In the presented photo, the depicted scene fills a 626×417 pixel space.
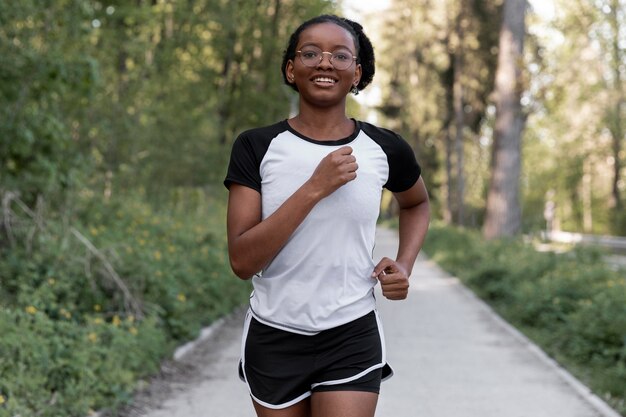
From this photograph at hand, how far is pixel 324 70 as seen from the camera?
2.95 metres

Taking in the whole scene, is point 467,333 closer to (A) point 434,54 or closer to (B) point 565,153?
(A) point 434,54

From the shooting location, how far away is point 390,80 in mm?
47688

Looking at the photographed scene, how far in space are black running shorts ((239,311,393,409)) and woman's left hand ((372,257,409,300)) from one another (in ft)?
0.39

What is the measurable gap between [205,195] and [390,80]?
29022 mm

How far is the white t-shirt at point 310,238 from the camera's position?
2.89 m

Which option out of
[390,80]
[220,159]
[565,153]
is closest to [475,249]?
[220,159]

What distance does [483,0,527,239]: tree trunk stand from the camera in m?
20.4

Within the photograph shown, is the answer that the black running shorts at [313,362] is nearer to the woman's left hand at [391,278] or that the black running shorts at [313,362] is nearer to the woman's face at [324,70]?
the woman's left hand at [391,278]

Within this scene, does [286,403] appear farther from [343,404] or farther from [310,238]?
[310,238]

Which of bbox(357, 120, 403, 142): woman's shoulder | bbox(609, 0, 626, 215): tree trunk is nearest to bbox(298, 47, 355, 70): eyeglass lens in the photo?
bbox(357, 120, 403, 142): woman's shoulder

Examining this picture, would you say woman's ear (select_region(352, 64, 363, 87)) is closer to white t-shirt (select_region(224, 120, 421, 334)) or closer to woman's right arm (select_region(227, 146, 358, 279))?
white t-shirt (select_region(224, 120, 421, 334))

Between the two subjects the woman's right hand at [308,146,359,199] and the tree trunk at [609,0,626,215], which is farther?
the tree trunk at [609,0,626,215]

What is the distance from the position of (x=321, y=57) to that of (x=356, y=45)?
18cm

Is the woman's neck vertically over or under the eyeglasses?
under
